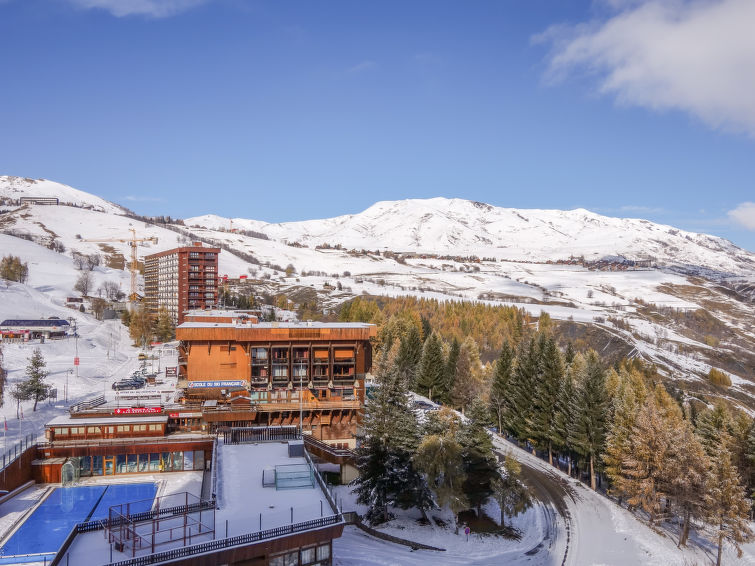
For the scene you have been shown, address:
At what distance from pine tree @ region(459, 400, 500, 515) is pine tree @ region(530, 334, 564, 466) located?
54.9 ft

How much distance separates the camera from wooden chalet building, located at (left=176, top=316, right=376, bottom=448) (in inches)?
1992

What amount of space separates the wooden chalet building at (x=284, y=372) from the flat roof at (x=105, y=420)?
4760 mm

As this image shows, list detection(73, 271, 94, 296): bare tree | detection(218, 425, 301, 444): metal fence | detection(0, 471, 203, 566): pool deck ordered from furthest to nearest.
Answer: detection(73, 271, 94, 296): bare tree < detection(218, 425, 301, 444): metal fence < detection(0, 471, 203, 566): pool deck

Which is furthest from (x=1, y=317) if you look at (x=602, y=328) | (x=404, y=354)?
(x=602, y=328)

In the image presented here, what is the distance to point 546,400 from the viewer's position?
171 feet

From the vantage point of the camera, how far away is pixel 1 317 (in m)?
105

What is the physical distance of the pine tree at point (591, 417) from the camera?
45.1 metres

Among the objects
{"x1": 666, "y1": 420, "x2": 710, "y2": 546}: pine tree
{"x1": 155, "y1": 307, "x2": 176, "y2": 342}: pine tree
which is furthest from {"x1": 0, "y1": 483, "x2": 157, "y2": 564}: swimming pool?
{"x1": 155, "y1": 307, "x2": 176, "y2": 342}: pine tree

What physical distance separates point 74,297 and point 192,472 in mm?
122730

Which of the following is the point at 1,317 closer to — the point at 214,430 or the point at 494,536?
the point at 214,430

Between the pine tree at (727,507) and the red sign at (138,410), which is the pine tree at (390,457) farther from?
the red sign at (138,410)

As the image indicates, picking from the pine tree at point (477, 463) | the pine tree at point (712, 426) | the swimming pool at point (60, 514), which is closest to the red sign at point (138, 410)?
the swimming pool at point (60, 514)

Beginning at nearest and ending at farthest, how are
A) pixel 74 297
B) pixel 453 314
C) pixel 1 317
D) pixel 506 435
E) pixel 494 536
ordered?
1. pixel 494 536
2. pixel 506 435
3. pixel 1 317
4. pixel 74 297
5. pixel 453 314

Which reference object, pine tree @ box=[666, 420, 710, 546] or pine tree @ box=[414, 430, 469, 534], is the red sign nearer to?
pine tree @ box=[414, 430, 469, 534]
